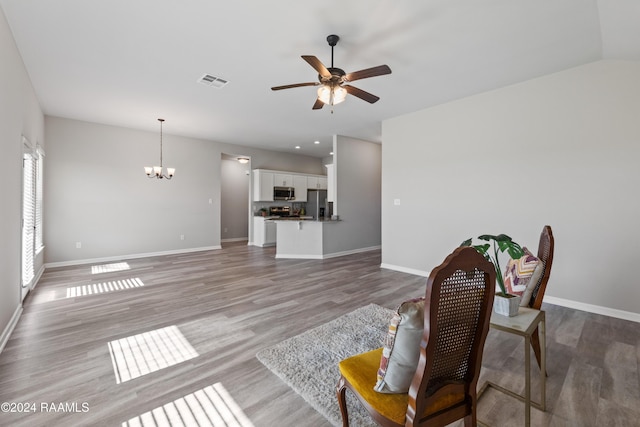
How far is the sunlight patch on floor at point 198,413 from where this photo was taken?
163cm

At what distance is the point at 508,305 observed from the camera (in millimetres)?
1690

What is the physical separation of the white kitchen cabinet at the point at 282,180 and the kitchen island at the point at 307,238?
2184 millimetres

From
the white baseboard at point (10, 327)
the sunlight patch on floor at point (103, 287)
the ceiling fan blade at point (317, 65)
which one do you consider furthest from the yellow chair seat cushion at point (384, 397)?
the sunlight patch on floor at point (103, 287)

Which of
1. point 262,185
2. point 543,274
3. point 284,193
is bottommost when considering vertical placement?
point 543,274

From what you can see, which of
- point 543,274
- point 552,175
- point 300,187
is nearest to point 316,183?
point 300,187

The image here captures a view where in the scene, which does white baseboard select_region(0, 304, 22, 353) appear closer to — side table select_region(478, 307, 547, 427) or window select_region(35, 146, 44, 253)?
window select_region(35, 146, 44, 253)

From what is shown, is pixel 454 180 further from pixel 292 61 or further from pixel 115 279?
pixel 115 279

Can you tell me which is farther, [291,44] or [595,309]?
[595,309]

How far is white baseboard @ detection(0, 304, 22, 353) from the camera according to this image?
8.05 feet

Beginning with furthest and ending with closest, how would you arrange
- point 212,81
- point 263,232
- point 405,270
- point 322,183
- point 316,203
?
point 322,183
point 316,203
point 263,232
point 405,270
point 212,81

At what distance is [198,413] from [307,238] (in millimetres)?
4868

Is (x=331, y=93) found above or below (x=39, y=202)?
above

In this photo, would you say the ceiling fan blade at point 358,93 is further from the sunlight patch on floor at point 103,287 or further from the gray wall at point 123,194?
the gray wall at point 123,194

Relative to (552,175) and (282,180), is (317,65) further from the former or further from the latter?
(282,180)
